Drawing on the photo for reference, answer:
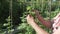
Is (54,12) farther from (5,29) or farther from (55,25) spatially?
(55,25)

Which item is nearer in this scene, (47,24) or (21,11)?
(47,24)

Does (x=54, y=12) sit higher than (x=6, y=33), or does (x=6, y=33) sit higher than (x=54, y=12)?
(x=54, y=12)

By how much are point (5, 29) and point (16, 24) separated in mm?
191

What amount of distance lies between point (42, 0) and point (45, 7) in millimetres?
77

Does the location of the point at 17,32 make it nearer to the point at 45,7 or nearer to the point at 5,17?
the point at 5,17

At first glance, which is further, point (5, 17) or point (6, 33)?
point (5, 17)

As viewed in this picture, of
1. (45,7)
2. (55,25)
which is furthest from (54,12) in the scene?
(55,25)

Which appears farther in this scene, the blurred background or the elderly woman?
the blurred background

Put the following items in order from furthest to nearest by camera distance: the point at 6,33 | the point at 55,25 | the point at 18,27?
the point at 18,27, the point at 6,33, the point at 55,25

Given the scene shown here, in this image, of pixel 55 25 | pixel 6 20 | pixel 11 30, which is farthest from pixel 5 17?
pixel 55 25

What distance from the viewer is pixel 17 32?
220 cm

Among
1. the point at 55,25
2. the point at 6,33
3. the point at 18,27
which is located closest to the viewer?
the point at 55,25

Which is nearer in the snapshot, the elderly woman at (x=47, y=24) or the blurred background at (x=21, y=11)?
the elderly woman at (x=47, y=24)

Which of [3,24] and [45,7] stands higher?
[45,7]
